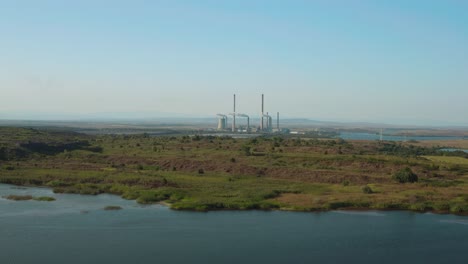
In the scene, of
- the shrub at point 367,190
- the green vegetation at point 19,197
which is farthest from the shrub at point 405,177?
the green vegetation at point 19,197

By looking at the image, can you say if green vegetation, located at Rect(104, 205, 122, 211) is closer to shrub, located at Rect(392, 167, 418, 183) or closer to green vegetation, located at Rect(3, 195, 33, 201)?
green vegetation, located at Rect(3, 195, 33, 201)

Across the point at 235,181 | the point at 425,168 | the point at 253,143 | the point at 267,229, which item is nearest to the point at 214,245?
the point at 267,229

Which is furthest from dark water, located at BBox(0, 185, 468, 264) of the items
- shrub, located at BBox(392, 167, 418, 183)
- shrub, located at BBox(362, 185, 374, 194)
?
shrub, located at BBox(392, 167, 418, 183)

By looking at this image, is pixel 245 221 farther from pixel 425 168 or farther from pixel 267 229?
pixel 425 168

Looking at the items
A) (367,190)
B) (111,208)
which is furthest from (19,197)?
(367,190)

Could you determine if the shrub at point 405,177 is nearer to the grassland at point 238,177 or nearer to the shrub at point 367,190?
the grassland at point 238,177

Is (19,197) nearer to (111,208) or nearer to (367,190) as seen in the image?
(111,208)
